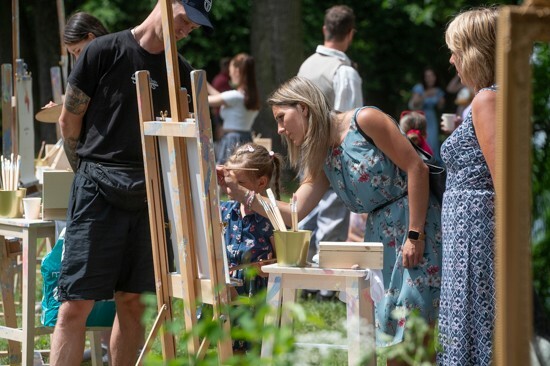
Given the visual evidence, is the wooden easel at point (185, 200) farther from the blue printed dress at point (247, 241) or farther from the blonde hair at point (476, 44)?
the blonde hair at point (476, 44)

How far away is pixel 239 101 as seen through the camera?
865 cm

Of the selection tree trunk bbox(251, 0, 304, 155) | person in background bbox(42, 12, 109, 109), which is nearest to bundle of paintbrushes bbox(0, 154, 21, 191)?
person in background bbox(42, 12, 109, 109)

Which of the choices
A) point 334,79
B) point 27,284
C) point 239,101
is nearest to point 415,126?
point 334,79

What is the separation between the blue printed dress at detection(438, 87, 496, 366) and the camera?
116 inches

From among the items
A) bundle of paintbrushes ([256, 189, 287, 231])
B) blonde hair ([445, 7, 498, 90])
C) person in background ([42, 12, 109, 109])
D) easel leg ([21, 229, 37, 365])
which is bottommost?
easel leg ([21, 229, 37, 365])

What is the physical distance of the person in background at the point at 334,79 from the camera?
6082 millimetres

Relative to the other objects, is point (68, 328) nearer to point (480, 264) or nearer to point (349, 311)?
point (349, 311)

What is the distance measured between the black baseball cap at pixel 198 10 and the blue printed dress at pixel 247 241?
0.94 m

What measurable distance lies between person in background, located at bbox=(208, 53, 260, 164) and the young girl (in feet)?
14.7

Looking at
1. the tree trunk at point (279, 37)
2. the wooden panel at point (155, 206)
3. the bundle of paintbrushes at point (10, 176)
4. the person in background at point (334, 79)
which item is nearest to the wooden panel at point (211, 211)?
the wooden panel at point (155, 206)

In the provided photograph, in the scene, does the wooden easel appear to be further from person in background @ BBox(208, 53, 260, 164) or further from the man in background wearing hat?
person in background @ BBox(208, 53, 260, 164)

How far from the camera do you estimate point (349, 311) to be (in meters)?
2.97

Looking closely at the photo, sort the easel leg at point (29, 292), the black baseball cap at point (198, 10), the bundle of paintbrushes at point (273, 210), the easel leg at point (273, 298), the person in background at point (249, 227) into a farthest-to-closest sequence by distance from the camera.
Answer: the person in background at point (249, 227), the easel leg at point (29, 292), the black baseball cap at point (198, 10), the bundle of paintbrushes at point (273, 210), the easel leg at point (273, 298)

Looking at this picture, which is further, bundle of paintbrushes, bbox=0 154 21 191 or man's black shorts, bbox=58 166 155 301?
bundle of paintbrushes, bbox=0 154 21 191
